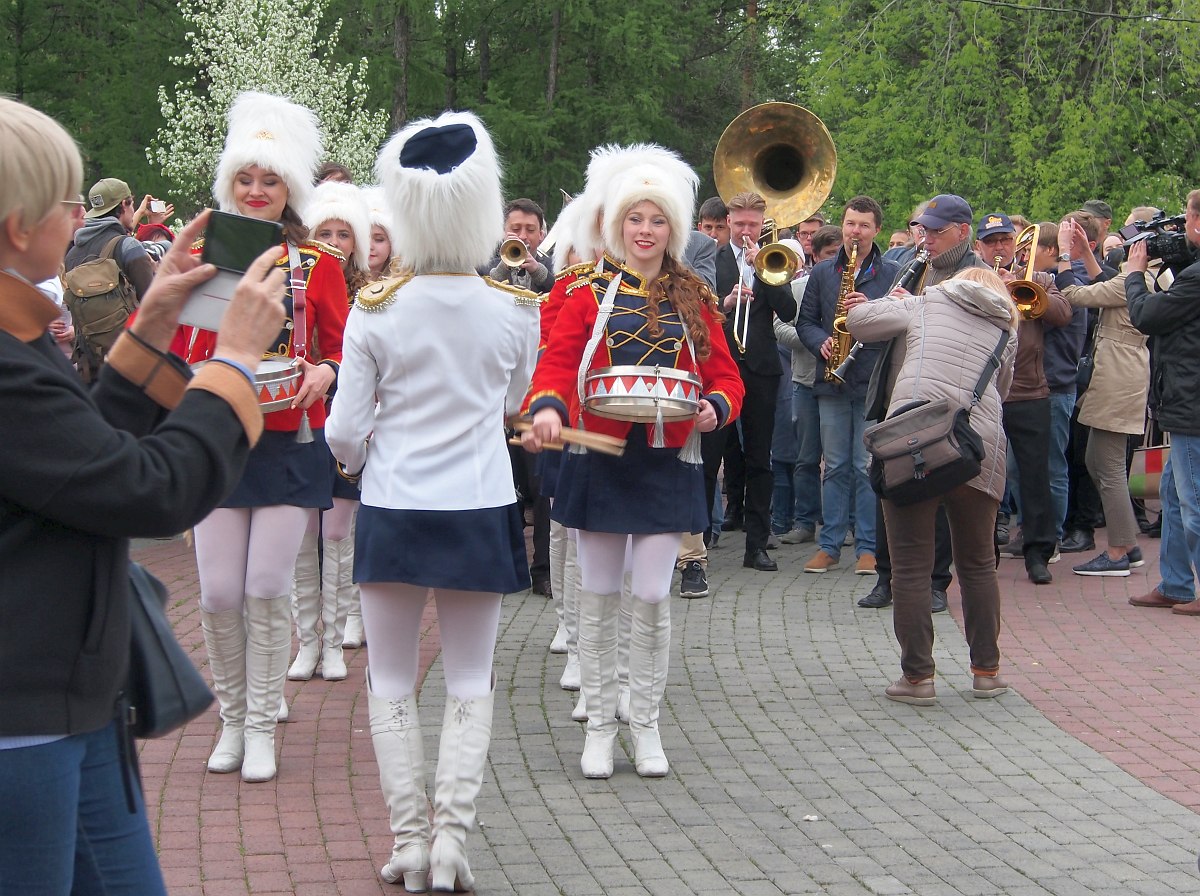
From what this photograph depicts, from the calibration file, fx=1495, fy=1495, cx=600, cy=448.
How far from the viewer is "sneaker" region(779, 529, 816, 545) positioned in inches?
441

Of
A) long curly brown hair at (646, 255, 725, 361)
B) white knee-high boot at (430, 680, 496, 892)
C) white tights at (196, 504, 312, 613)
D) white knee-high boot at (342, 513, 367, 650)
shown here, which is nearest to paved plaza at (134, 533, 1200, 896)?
white knee-high boot at (430, 680, 496, 892)

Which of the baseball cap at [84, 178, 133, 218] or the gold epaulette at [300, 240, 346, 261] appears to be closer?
the gold epaulette at [300, 240, 346, 261]

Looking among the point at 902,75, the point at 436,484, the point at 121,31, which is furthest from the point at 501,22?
the point at 436,484

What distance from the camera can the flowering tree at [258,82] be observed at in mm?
29734

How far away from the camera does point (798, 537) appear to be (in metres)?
11.2

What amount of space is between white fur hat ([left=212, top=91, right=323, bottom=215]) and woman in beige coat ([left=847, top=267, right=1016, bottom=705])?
9.27ft

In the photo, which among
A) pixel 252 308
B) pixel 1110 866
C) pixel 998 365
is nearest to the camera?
pixel 252 308

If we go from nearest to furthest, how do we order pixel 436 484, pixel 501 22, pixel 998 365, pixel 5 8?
pixel 436 484
pixel 998 365
pixel 5 8
pixel 501 22

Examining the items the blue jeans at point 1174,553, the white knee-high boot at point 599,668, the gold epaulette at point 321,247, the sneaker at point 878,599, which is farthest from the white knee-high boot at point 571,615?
the blue jeans at point 1174,553

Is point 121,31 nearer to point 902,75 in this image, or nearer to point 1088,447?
point 902,75

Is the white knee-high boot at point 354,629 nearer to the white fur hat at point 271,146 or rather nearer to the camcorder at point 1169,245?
the white fur hat at point 271,146

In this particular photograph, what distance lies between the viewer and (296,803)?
5195mm

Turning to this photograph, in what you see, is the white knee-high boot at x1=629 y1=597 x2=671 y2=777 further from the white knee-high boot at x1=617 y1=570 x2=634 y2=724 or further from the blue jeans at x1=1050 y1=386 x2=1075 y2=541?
the blue jeans at x1=1050 y1=386 x2=1075 y2=541

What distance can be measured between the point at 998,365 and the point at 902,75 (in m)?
14.5
